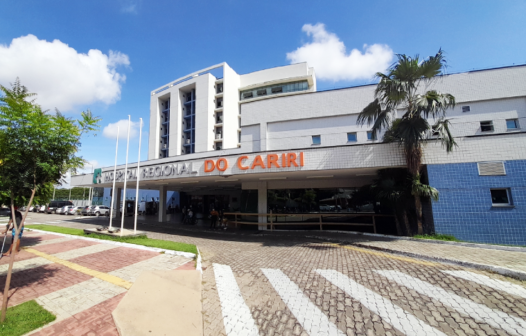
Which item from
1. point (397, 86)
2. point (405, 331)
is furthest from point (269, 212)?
point (405, 331)

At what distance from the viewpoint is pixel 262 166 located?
438 inches

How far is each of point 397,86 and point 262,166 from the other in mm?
6808

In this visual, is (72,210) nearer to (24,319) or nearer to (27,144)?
(27,144)

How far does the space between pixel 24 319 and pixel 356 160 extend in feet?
36.0

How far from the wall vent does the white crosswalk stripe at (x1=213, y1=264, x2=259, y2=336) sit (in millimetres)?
10658

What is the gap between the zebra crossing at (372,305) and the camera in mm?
3536

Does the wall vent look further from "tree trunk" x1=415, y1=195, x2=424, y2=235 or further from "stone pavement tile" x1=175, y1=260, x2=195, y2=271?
"stone pavement tile" x1=175, y1=260, x2=195, y2=271

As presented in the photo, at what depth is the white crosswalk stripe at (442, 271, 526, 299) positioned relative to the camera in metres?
4.48

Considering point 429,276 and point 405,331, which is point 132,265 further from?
point 429,276

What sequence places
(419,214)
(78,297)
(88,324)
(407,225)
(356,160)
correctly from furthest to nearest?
(356,160) < (407,225) < (419,214) < (78,297) < (88,324)

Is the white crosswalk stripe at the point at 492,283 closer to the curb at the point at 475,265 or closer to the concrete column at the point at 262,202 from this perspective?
the curb at the point at 475,265

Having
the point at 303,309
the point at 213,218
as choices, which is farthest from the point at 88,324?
the point at 213,218

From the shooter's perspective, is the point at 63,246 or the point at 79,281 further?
the point at 63,246

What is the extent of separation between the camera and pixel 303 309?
415 centimetres
